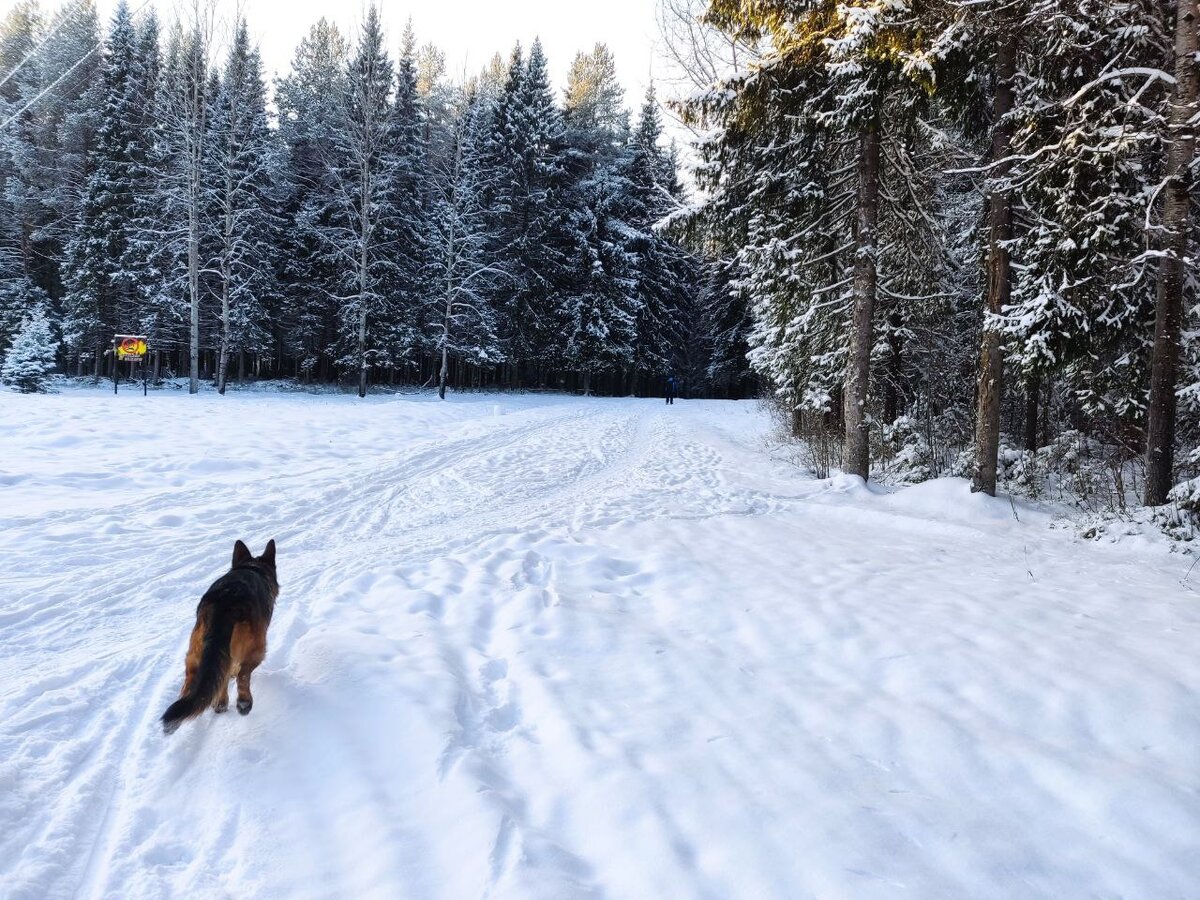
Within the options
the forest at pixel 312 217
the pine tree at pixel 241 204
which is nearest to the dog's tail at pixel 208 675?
the forest at pixel 312 217

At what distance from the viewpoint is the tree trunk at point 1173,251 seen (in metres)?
6.62

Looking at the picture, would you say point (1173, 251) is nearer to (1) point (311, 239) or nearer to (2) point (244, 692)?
(2) point (244, 692)

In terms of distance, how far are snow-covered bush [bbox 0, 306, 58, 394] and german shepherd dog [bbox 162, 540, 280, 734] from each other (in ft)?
72.7

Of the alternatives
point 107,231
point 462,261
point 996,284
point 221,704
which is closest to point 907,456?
point 996,284

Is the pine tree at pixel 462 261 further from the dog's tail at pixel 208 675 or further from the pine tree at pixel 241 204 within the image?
the dog's tail at pixel 208 675

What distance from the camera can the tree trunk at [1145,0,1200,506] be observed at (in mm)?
6621

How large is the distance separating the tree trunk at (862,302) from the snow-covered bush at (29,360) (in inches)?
923

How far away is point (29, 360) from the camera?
63.1 feet

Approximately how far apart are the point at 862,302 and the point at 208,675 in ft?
33.5

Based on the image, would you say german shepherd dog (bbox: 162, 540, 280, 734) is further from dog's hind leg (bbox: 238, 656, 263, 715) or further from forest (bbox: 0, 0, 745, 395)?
forest (bbox: 0, 0, 745, 395)

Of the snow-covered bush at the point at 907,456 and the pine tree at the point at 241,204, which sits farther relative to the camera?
the pine tree at the point at 241,204

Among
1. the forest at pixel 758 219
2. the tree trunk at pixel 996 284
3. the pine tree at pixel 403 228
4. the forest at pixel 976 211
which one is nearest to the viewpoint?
the forest at pixel 976 211

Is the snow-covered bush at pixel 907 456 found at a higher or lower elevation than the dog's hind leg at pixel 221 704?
higher

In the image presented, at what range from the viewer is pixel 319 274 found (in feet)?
102
